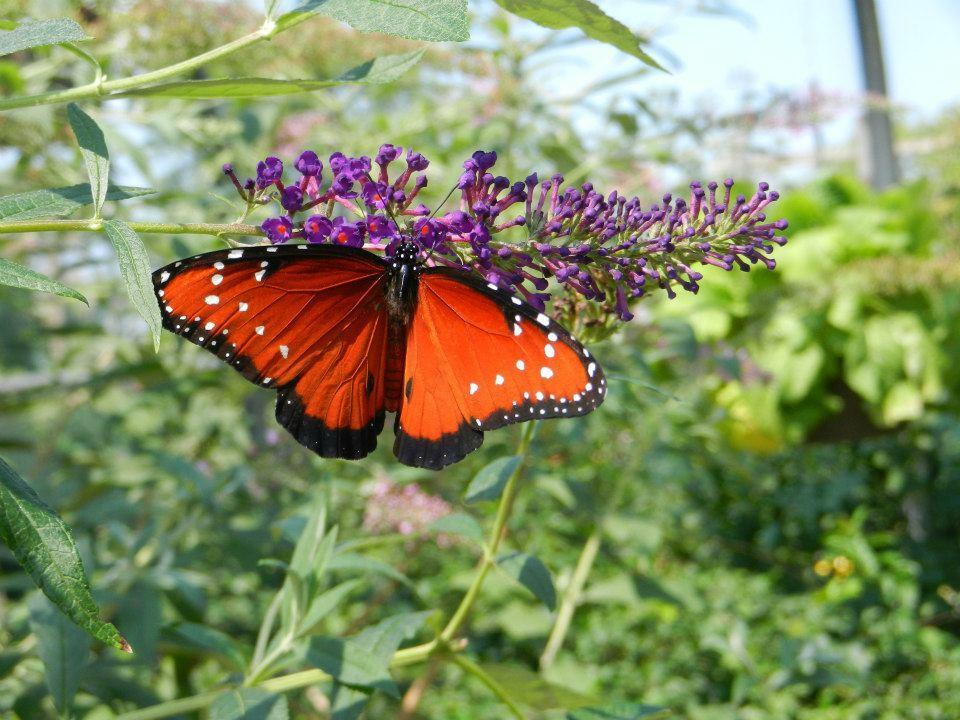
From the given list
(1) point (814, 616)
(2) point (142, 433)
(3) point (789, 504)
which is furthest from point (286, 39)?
(3) point (789, 504)

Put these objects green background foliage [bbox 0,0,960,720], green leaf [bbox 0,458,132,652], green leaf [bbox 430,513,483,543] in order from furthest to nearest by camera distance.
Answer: green background foliage [bbox 0,0,960,720], green leaf [bbox 430,513,483,543], green leaf [bbox 0,458,132,652]

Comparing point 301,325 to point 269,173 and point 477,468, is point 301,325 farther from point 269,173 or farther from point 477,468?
point 477,468

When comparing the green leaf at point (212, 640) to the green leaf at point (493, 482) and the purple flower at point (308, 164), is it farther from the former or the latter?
the purple flower at point (308, 164)

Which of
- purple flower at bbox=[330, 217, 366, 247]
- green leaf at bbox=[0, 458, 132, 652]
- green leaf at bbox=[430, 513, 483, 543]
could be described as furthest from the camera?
green leaf at bbox=[430, 513, 483, 543]

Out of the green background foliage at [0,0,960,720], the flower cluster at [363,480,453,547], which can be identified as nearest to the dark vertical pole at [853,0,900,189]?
the green background foliage at [0,0,960,720]

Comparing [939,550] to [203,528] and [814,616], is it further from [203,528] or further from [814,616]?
[203,528]

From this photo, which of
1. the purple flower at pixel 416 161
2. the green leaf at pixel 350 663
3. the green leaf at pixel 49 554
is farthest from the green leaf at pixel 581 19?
the green leaf at pixel 350 663

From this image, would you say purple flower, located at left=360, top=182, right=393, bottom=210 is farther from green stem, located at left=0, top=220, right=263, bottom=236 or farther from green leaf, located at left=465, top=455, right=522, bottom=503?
green leaf, located at left=465, top=455, right=522, bottom=503
